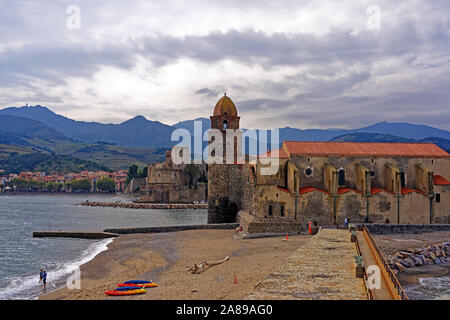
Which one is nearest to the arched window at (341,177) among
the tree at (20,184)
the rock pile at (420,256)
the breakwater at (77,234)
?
the rock pile at (420,256)

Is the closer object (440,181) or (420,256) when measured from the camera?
(420,256)

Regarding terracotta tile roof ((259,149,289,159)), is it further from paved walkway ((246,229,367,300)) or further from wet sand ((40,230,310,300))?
paved walkway ((246,229,367,300))

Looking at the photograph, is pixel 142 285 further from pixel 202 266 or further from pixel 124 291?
pixel 202 266

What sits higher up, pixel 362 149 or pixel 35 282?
pixel 362 149

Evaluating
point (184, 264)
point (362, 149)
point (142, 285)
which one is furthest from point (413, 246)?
point (142, 285)

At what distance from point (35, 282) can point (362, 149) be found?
29432 mm

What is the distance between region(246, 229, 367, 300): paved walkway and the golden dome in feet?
70.7

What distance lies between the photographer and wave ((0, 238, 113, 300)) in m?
21.3

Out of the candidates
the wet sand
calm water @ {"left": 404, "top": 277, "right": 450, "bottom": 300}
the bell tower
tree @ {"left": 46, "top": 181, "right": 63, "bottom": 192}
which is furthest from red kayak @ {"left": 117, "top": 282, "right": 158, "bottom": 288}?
tree @ {"left": 46, "top": 181, "right": 63, "bottom": 192}

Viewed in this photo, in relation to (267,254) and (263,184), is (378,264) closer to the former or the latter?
(267,254)

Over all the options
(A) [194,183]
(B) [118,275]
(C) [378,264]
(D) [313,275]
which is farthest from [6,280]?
(A) [194,183]

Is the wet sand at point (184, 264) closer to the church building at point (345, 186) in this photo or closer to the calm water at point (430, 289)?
the church building at point (345, 186)

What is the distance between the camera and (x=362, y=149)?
38531 millimetres

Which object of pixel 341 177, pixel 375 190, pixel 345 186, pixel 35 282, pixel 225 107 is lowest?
pixel 35 282
